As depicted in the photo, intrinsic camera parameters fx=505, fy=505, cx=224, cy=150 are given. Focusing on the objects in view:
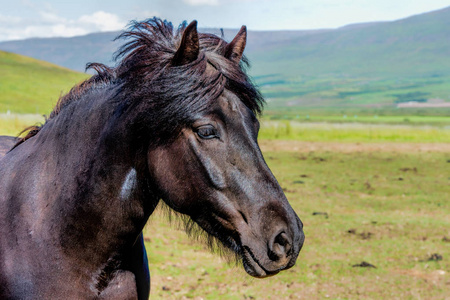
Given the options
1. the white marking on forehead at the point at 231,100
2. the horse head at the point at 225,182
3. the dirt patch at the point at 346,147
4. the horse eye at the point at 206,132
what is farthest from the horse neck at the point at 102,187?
the dirt patch at the point at 346,147

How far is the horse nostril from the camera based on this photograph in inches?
82.9

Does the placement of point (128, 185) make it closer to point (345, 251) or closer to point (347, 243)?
point (345, 251)

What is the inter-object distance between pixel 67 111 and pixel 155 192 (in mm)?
685

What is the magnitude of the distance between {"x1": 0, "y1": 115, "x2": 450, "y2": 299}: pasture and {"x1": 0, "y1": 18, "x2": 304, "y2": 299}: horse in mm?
359

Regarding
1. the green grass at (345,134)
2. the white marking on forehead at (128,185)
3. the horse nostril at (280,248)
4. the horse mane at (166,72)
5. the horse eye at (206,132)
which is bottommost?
the green grass at (345,134)

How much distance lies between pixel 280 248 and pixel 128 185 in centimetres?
73

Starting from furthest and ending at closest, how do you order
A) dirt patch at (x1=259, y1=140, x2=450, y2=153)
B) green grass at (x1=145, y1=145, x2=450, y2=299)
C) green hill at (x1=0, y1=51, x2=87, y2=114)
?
green hill at (x1=0, y1=51, x2=87, y2=114) < dirt patch at (x1=259, y1=140, x2=450, y2=153) < green grass at (x1=145, y1=145, x2=450, y2=299)

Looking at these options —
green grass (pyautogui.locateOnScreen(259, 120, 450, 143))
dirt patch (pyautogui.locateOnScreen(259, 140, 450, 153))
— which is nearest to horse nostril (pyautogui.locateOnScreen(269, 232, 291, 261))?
dirt patch (pyautogui.locateOnScreen(259, 140, 450, 153))

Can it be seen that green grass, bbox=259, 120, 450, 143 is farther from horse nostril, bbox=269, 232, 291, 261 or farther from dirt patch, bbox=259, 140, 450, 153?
horse nostril, bbox=269, 232, 291, 261

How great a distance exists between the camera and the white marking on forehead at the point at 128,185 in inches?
89.9

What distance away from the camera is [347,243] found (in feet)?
27.2

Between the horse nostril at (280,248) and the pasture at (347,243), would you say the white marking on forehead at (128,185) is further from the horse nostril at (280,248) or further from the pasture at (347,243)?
the horse nostril at (280,248)

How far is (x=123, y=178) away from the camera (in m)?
2.29

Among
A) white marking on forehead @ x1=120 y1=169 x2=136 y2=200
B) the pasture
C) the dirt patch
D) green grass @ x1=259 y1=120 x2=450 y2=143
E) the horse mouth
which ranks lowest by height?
green grass @ x1=259 y1=120 x2=450 y2=143
